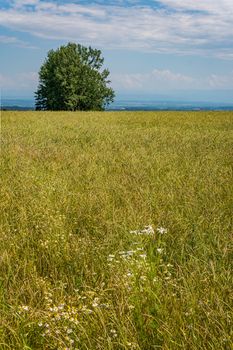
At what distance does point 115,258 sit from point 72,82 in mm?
67335

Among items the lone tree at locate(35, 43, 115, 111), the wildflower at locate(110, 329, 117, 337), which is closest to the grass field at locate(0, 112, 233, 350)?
the wildflower at locate(110, 329, 117, 337)

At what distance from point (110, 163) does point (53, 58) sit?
67.5 metres

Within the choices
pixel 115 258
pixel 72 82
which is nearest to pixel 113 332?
pixel 115 258

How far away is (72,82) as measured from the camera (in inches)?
2697

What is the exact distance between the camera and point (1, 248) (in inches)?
159

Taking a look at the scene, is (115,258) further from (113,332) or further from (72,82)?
(72,82)

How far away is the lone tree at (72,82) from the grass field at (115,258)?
202ft

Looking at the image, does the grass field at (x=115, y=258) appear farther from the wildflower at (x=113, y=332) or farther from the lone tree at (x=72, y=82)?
the lone tree at (x=72, y=82)

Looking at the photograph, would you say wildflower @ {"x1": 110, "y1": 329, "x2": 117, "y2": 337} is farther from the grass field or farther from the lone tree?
the lone tree

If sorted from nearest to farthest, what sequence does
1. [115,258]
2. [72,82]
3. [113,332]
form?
1. [113,332]
2. [115,258]
3. [72,82]

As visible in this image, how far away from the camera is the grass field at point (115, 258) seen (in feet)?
8.30

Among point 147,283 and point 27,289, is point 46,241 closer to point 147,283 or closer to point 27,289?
point 27,289

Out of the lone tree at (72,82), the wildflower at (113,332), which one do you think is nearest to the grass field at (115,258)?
the wildflower at (113,332)

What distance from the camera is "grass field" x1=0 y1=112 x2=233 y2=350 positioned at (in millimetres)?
2529
